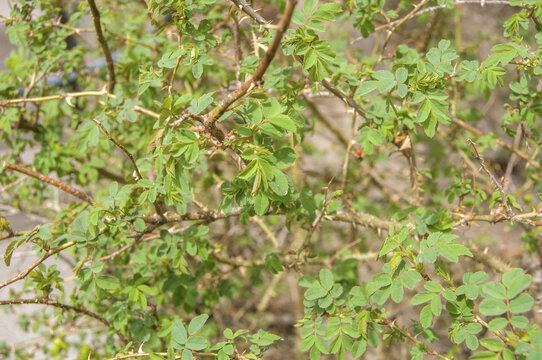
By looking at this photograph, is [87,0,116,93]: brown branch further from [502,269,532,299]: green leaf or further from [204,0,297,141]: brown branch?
[502,269,532,299]: green leaf

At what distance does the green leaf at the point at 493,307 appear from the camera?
4.02ft

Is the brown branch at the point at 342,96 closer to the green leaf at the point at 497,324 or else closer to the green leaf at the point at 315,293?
the green leaf at the point at 315,293

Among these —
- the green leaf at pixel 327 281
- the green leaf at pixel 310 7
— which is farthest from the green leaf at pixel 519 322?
the green leaf at pixel 310 7

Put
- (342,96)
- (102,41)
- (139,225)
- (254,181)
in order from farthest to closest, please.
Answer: (102,41) < (342,96) < (139,225) < (254,181)

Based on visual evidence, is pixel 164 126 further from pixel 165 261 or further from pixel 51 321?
pixel 51 321

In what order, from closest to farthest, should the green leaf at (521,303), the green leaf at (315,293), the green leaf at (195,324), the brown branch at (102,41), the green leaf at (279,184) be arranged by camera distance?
the green leaf at (521,303) → the green leaf at (279,184) → the green leaf at (195,324) → the green leaf at (315,293) → the brown branch at (102,41)

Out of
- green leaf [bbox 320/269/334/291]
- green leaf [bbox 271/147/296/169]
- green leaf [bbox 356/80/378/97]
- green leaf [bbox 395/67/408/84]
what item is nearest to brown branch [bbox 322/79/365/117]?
green leaf [bbox 356/80/378/97]

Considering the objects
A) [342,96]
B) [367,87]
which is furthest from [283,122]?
[342,96]

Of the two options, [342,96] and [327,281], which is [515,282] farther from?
[342,96]

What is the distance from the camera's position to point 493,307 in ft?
4.09

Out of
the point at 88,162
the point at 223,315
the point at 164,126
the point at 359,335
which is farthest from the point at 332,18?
the point at 223,315

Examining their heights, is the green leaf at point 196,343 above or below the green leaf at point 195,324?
below

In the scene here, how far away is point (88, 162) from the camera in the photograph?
2580mm

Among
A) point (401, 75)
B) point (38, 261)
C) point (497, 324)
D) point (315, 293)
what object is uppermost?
point (401, 75)
